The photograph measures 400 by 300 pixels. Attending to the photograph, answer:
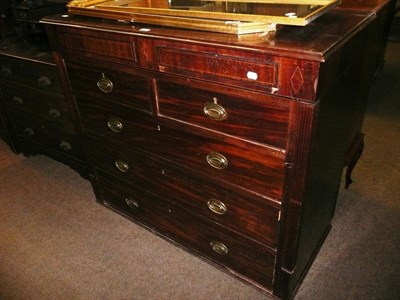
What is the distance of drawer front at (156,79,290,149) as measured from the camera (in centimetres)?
102

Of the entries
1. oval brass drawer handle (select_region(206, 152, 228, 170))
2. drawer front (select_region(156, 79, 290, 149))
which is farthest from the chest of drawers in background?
oval brass drawer handle (select_region(206, 152, 228, 170))

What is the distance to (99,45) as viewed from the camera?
1.34m

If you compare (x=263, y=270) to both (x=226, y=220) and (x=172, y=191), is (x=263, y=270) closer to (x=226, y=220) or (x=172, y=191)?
(x=226, y=220)

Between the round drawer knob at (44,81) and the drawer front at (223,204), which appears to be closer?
the drawer front at (223,204)

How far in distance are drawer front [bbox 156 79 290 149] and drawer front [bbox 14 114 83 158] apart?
107 cm

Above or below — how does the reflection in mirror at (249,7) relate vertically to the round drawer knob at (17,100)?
above

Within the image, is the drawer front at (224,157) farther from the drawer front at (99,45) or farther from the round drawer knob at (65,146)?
the round drawer knob at (65,146)

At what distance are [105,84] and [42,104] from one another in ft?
2.94

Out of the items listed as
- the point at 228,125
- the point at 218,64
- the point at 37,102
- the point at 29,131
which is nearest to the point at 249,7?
the point at 218,64

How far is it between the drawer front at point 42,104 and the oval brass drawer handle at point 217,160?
45.0 inches

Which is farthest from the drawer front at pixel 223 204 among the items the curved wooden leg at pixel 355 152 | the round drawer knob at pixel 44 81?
the round drawer knob at pixel 44 81

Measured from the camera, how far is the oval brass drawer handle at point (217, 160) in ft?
4.07

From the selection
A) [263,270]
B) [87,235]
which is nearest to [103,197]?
[87,235]

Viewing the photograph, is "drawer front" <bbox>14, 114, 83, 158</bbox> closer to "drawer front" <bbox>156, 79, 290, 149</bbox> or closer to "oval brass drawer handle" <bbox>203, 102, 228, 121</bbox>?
"drawer front" <bbox>156, 79, 290, 149</bbox>
